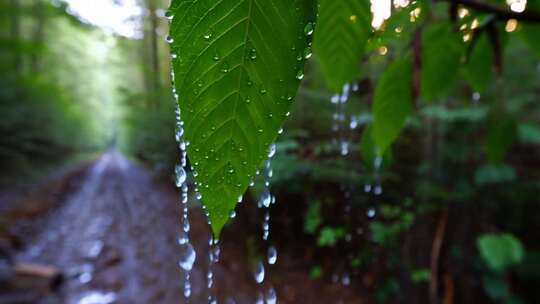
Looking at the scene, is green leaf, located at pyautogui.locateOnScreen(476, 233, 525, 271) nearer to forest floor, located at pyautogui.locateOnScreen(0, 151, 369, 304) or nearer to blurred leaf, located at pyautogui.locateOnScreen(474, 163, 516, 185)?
blurred leaf, located at pyautogui.locateOnScreen(474, 163, 516, 185)

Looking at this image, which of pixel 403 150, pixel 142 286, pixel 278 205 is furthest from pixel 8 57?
pixel 403 150

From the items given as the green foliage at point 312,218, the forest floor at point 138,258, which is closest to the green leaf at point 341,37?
the forest floor at point 138,258

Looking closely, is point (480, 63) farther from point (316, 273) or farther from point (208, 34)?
point (316, 273)

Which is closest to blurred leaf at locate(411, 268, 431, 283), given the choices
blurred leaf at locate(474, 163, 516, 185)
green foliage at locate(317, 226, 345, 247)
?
green foliage at locate(317, 226, 345, 247)

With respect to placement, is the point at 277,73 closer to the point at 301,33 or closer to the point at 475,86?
the point at 301,33

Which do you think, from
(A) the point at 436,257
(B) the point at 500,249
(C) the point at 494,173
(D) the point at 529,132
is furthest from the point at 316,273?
(D) the point at 529,132
